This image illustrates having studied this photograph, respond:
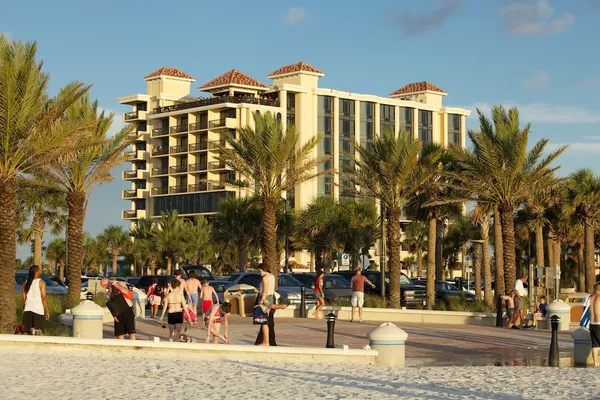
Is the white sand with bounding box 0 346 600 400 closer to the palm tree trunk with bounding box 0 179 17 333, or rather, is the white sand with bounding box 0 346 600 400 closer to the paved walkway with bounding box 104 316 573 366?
the paved walkway with bounding box 104 316 573 366

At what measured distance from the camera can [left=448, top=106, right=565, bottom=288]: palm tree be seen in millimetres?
37219

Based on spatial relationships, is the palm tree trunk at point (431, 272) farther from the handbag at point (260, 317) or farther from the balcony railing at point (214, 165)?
the balcony railing at point (214, 165)

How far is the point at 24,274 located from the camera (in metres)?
39.9

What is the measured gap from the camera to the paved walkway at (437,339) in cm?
2161

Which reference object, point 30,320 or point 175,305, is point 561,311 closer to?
point 175,305

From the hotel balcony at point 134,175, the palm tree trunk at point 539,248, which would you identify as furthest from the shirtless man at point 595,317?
the hotel balcony at point 134,175

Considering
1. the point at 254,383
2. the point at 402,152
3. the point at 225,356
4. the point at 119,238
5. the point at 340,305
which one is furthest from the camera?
the point at 119,238

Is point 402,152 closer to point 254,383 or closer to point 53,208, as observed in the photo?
point 254,383

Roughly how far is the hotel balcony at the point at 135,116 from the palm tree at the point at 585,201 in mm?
62369

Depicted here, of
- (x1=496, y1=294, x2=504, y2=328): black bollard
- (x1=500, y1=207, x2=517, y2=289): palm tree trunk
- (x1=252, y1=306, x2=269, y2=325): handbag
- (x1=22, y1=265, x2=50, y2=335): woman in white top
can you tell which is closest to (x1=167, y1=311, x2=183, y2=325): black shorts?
(x1=252, y1=306, x2=269, y2=325): handbag

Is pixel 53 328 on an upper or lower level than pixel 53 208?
lower

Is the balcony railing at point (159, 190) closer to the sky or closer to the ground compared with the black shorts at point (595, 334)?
closer to the sky

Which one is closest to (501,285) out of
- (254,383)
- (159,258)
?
(254,383)

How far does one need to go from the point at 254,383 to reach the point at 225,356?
4.02 metres
